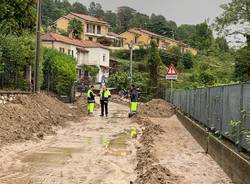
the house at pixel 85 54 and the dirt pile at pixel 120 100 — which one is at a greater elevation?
the house at pixel 85 54

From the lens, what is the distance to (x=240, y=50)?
64.1ft

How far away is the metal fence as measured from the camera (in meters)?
11.1

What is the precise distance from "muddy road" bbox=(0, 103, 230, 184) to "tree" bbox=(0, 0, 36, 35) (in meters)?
13.2

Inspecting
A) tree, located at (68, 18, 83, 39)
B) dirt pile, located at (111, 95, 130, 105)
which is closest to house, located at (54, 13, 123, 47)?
tree, located at (68, 18, 83, 39)

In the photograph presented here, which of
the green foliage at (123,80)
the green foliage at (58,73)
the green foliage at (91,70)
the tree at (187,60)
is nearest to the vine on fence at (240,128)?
the green foliage at (58,73)

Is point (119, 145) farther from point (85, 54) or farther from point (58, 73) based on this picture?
point (85, 54)

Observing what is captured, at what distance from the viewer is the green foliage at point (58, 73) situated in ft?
128

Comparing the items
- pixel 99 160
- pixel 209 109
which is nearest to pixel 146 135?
pixel 209 109

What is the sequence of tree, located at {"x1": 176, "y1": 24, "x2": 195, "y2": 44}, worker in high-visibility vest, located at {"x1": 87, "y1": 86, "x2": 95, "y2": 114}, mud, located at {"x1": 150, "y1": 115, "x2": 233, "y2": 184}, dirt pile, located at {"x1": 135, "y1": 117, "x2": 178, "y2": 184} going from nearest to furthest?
dirt pile, located at {"x1": 135, "y1": 117, "x2": 178, "y2": 184}, mud, located at {"x1": 150, "y1": 115, "x2": 233, "y2": 184}, worker in high-visibility vest, located at {"x1": 87, "y1": 86, "x2": 95, "y2": 114}, tree, located at {"x1": 176, "y1": 24, "x2": 195, "y2": 44}

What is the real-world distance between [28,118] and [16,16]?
45.4 ft

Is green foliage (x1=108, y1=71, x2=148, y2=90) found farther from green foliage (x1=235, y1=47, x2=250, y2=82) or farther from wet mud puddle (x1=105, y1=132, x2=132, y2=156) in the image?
wet mud puddle (x1=105, y1=132, x2=132, y2=156)

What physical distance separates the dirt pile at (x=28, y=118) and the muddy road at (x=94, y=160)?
61cm

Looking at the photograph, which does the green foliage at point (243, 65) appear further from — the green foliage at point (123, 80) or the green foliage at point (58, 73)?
the green foliage at point (123, 80)

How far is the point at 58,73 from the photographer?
136 ft
